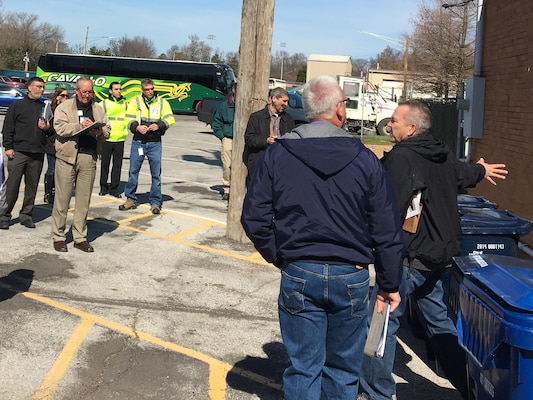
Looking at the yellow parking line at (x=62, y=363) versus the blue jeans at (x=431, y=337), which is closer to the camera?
the blue jeans at (x=431, y=337)

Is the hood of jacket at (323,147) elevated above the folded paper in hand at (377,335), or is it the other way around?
the hood of jacket at (323,147)

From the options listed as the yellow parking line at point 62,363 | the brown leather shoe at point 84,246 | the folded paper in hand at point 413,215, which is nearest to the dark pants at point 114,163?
the brown leather shoe at point 84,246

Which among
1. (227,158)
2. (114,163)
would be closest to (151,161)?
(114,163)

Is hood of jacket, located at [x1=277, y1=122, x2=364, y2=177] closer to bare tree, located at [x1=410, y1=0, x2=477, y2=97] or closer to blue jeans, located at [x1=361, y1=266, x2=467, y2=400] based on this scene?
blue jeans, located at [x1=361, y1=266, x2=467, y2=400]

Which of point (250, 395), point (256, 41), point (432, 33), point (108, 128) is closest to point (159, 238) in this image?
point (108, 128)

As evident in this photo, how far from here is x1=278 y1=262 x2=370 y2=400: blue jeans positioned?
9.57 ft

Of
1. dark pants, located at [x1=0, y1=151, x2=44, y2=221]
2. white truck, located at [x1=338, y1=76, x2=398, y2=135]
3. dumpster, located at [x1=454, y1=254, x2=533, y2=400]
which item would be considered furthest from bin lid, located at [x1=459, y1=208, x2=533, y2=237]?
white truck, located at [x1=338, y1=76, x2=398, y2=135]

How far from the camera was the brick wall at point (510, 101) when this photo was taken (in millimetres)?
8109

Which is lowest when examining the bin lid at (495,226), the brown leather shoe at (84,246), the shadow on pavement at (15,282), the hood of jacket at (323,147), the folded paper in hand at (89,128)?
the shadow on pavement at (15,282)

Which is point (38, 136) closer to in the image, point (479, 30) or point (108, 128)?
point (108, 128)

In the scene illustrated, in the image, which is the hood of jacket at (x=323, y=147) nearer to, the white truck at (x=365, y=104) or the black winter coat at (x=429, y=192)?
the black winter coat at (x=429, y=192)

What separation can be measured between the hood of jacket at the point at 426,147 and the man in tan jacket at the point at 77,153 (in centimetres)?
402

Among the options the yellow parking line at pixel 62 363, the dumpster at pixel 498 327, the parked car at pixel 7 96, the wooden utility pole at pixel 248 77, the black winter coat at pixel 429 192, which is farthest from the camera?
the parked car at pixel 7 96

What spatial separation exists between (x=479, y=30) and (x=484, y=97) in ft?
4.16
